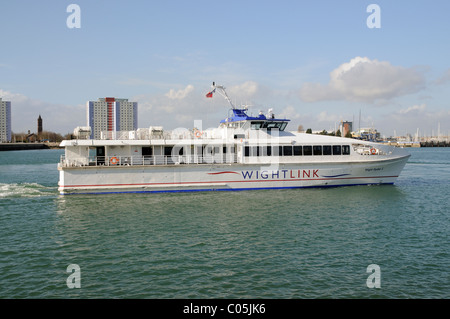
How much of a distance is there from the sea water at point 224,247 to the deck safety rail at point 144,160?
9.57 feet

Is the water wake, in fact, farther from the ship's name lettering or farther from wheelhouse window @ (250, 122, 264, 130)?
wheelhouse window @ (250, 122, 264, 130)

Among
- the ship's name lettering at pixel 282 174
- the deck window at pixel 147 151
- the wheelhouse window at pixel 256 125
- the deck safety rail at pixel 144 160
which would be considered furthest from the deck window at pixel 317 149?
the deck window at pixel 147 151

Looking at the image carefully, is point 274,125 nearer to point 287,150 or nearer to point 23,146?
point 287,150

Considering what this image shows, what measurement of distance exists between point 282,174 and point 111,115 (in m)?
162

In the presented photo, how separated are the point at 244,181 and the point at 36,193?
15.3 metres

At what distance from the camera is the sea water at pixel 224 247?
34.0 feet

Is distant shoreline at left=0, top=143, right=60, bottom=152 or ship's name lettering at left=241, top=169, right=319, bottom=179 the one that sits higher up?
distant shoreline at left=0, top=143, right=60, bottom=152

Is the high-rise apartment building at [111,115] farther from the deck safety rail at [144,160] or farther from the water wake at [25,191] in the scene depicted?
the deck safety rail at [144,160]

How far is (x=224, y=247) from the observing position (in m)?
13.7

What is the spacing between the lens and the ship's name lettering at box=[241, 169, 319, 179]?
1018 inches

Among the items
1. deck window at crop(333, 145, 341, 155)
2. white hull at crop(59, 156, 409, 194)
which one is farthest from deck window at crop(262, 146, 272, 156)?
deck window at crop(333, 145, 341, 155)

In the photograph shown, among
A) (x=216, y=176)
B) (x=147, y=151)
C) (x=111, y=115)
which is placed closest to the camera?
(x=216, y=176)

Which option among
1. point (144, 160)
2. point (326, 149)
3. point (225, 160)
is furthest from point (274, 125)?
point (144, 160)

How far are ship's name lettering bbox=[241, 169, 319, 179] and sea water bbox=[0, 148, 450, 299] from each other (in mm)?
3054
